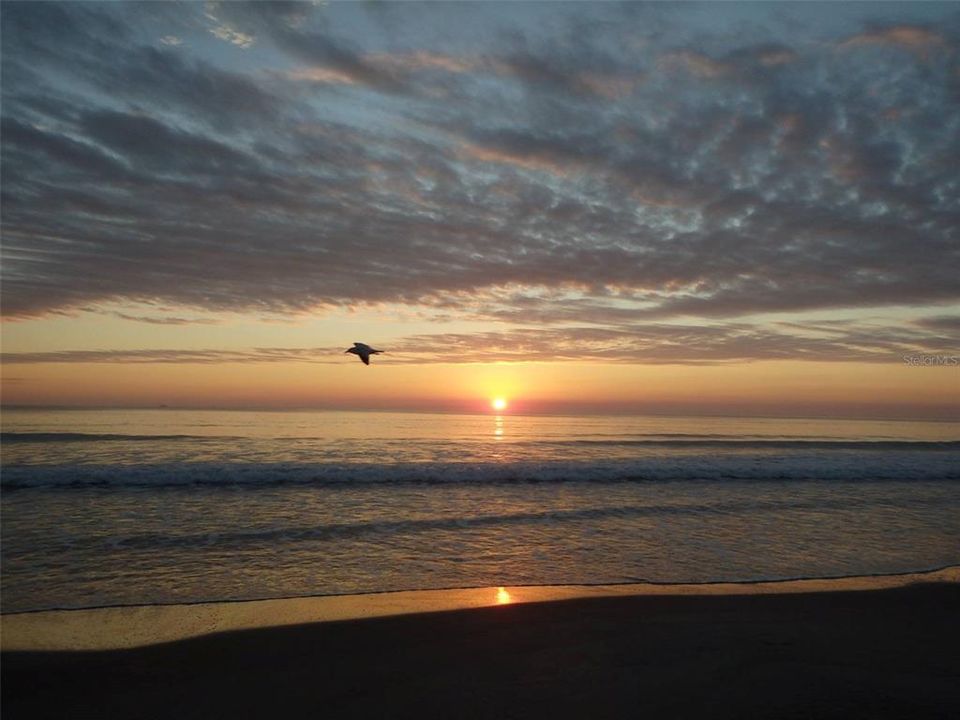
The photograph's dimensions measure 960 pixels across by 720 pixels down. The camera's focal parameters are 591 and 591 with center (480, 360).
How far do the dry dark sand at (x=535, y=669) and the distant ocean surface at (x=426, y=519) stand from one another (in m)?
1.71

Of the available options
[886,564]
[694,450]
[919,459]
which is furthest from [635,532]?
[919,459]

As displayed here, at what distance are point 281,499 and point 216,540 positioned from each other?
487 cm

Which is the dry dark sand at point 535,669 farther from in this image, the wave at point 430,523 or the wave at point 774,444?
the wave at point 774,444

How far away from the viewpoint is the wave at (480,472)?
18797mm

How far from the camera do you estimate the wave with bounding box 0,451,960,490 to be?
18797 millimetres

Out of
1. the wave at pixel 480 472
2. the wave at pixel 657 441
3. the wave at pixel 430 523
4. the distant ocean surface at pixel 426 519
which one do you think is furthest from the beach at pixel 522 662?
the wave at pixel 657 441

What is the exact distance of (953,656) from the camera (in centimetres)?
617

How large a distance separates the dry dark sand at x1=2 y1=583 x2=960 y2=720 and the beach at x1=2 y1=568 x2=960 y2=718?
0.07ft

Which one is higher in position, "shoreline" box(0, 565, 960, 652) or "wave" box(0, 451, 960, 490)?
"wave" box(0, 451, 960, 490)

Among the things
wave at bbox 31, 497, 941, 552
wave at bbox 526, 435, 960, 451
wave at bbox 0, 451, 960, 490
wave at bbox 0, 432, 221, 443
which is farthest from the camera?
wave at bbox 526, 435, 960, 451

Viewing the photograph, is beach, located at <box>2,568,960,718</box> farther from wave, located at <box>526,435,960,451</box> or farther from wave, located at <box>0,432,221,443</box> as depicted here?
wave, located at <box>0,432,221,443</box>

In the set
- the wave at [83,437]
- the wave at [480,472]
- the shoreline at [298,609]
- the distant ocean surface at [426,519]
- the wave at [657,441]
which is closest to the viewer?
the shoreline at [298,609]

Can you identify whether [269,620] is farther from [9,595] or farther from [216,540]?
Result: [216,540]

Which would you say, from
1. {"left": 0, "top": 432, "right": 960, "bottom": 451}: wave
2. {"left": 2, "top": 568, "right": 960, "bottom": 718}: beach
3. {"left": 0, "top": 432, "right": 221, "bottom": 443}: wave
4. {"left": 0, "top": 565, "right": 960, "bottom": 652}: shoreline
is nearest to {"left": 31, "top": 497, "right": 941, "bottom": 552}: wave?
{"left": 0, "top": 565, "right": 960, "bottom": 652}: shoreline
